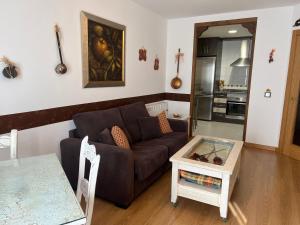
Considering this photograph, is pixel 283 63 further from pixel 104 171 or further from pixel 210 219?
pixel 104 171

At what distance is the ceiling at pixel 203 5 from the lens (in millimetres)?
3504

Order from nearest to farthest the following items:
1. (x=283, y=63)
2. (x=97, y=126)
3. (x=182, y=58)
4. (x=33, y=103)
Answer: (x=33, y=103), (x=97, y=126), (x=283, y=63), (x=182, y=58)

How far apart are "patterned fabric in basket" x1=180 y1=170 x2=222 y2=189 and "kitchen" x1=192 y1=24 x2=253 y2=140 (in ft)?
12.3

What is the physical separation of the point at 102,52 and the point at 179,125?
166 cm

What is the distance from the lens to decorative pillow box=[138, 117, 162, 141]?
125 inches

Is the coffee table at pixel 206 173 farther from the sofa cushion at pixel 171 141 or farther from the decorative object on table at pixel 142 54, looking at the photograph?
the decorative object on table at pixel 142 54

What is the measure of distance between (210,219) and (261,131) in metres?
2.63

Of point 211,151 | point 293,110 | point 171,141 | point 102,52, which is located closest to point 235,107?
point 293,110

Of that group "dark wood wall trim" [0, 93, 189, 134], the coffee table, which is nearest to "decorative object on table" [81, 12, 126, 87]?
"dark wood wall trim" [0, 93, 189, 134]

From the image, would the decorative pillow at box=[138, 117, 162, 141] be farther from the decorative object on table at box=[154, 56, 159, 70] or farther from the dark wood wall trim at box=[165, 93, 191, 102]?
the dark wood wall trim at box=[165, 93, 191, 102]

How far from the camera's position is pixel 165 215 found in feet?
7.10

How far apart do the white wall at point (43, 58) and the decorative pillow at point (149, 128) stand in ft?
2.02

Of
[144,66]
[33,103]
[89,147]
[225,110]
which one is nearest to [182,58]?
[144,66]

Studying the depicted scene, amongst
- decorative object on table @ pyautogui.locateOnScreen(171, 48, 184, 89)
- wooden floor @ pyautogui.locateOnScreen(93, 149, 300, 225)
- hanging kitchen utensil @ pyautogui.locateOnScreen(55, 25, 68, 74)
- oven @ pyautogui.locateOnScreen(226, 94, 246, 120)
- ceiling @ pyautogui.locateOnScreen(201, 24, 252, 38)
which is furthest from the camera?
oven @ pyautogui.locateOnScreen(226, 94, 246, 120)
